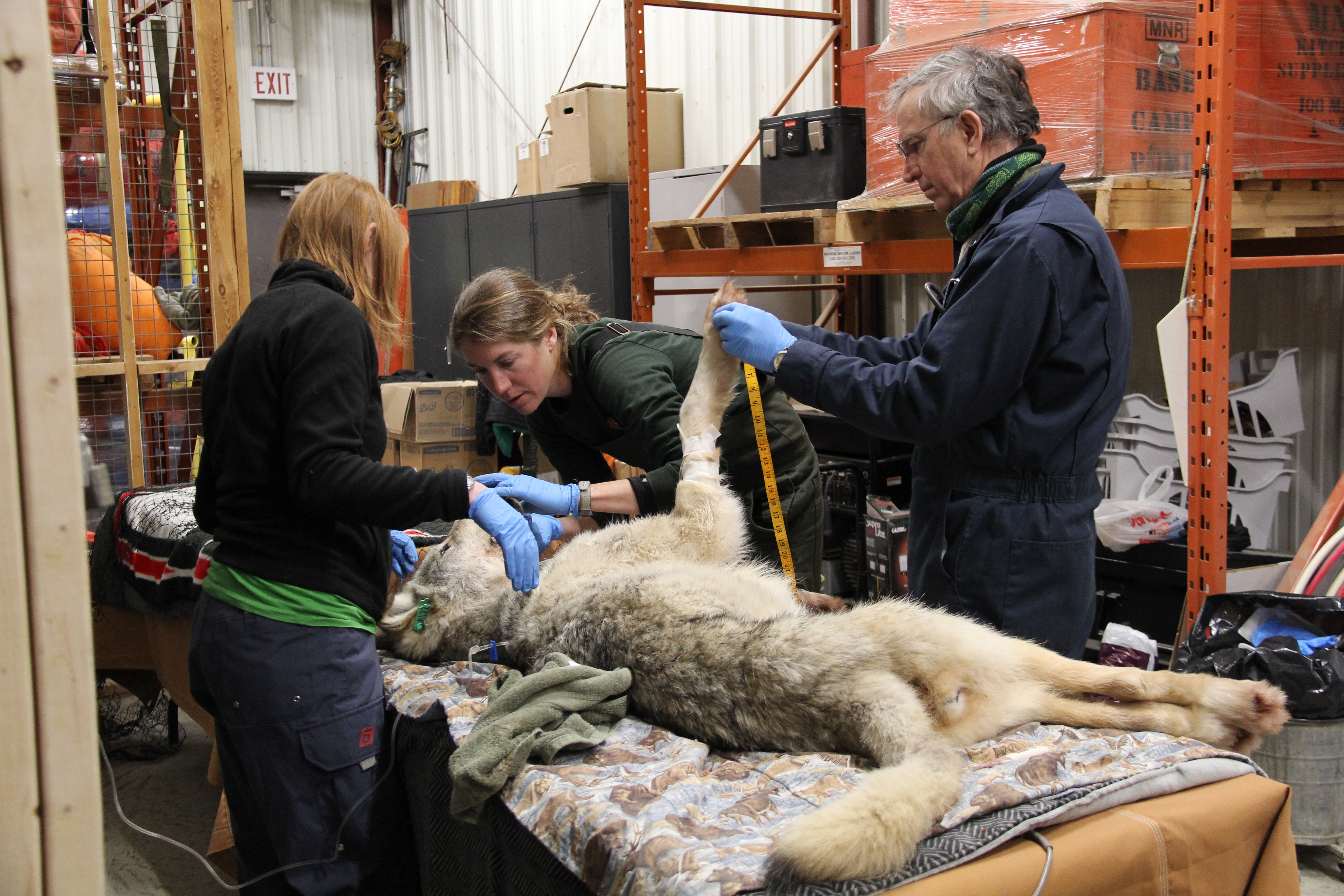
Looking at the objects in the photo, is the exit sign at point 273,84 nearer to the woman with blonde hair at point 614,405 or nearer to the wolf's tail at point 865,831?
the woman with blonde hair at point 614,405

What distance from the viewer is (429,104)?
37.3 feet

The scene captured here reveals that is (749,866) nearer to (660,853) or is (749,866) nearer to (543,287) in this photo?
(660,853)

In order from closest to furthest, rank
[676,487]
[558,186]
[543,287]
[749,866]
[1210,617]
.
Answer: [749,866] → [676,487] → [543,287] → [1210,617] → [558,186]

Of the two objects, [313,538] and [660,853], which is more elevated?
[313,538]

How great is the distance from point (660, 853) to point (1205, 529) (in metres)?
2.43

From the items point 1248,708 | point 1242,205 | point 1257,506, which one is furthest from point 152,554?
point 1257,506

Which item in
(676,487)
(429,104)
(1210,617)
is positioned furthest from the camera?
(429,104)

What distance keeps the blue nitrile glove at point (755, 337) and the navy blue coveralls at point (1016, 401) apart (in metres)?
0.10

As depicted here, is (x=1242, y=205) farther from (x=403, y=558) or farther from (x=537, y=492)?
(x=403, y=558)

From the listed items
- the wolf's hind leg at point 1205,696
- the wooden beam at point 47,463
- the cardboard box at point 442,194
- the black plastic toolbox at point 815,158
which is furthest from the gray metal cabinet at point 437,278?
the wooden beam at point 47,463

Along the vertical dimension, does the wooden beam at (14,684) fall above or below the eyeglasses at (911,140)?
below

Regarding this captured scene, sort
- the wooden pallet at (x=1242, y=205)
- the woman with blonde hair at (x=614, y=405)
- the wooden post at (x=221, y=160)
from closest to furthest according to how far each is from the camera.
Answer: the woman with blonde hair at (x=614, y=405) → the wooden pallet at (x=1242, y=205) → the wooden post at (x=221, y=160)

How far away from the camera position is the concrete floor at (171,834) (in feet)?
10.1

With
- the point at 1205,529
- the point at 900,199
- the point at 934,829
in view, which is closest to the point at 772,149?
the point at 900,199
